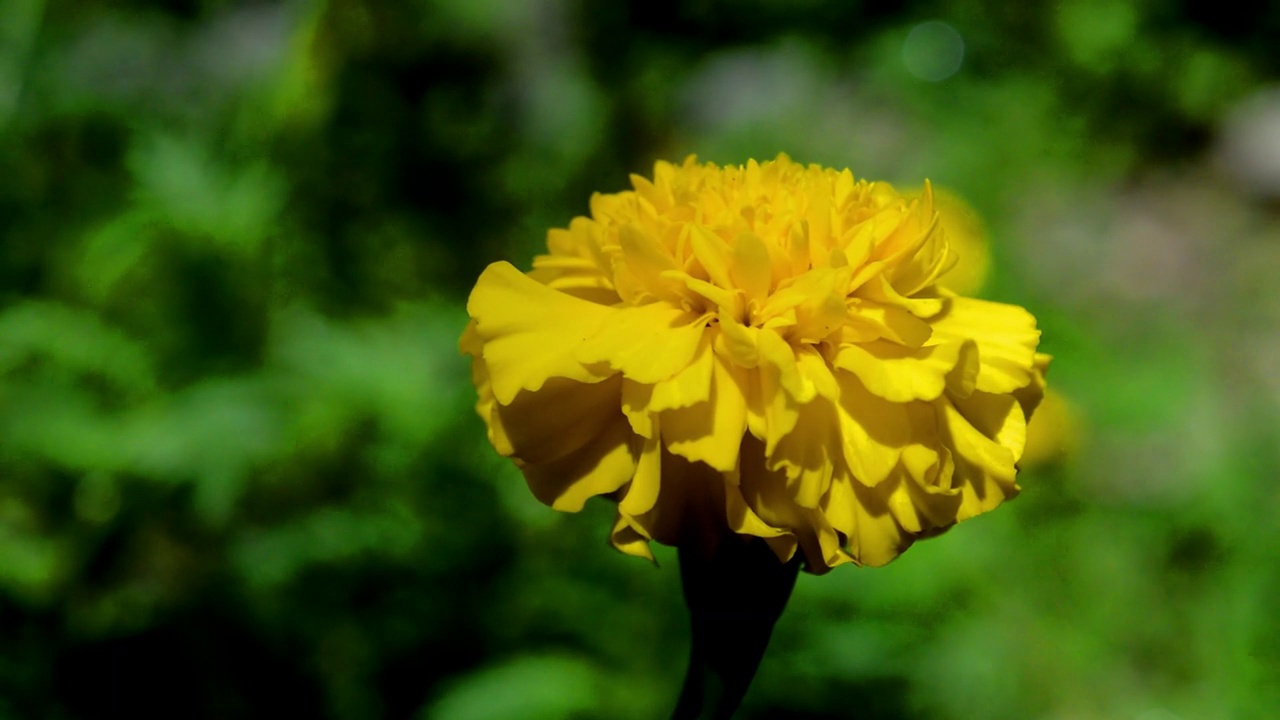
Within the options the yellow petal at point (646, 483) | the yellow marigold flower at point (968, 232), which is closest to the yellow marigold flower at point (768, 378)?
the yellow petal at point (646, 483)

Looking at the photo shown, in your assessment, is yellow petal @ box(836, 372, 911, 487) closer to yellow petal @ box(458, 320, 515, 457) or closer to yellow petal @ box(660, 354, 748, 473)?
yellow petal @ box(660, 354, 748, 473)

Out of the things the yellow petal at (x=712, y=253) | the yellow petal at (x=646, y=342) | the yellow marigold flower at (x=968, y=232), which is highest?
the yellow petal at (x=712, y=253)

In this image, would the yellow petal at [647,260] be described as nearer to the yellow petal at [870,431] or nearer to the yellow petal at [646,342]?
the yellow petal at [646,342]

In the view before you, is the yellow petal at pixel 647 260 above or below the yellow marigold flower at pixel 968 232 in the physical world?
above

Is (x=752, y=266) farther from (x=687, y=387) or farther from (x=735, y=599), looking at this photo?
(x=735, y=599)

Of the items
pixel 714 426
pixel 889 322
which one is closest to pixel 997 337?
pixel 889 322

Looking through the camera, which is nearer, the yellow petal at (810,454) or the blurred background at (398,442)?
the yellow petal at (810,454)
